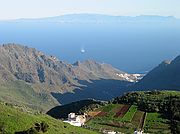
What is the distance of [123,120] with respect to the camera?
83.8 meters

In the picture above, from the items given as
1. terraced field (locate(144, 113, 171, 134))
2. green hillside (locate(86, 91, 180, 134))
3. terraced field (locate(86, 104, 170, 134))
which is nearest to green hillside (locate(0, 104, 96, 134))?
green hillside (locate(86, 91, 180, 134))

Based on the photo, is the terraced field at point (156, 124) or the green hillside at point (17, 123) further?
the terraced field at point (156, 124)

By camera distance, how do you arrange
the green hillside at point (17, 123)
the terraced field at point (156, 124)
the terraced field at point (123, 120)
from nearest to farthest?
the green hillside at point (17, 123)
the terraced field at point (156, 124)
the terraced field at point (123, 120)

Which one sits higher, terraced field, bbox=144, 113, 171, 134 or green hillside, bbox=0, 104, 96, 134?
green hillside, bbox=0, 104, 96, 134

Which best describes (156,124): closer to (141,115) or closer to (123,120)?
(123,120)

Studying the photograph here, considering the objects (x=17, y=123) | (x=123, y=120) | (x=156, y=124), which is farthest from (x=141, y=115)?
(x=17, y=123)

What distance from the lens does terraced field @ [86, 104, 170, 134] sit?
7675cm

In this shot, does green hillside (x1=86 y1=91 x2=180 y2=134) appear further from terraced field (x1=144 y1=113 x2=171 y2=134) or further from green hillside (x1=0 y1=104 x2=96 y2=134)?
green hillside (x1=0 y1=104 x2=96 y2=134)

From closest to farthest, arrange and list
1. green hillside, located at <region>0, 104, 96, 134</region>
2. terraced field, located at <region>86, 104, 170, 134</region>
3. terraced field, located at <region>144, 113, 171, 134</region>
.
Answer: green hillside, located at <region>0, 104, 96, 134</region>
terraced field, located at <region>144, 113, 171, 134</region>
terraced field, located at <region>86, 104, 170, 134</region>

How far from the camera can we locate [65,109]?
145 meters

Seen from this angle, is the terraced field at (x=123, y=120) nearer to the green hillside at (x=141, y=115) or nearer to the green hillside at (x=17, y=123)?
the green hillside at (x=141, y=115)

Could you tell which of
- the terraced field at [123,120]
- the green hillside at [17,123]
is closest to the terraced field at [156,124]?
the terraced field at [123,120]

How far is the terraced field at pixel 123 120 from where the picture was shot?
252ft

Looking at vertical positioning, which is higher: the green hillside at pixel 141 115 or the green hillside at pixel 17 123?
the green hillside at pixel 17 123
